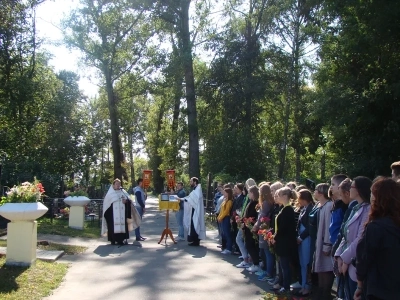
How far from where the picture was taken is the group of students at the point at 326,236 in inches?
173

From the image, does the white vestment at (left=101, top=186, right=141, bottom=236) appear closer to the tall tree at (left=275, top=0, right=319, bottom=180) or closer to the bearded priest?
the bearded priest

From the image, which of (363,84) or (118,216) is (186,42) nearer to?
(363,84)

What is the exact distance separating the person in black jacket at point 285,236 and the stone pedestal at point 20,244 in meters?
4.67

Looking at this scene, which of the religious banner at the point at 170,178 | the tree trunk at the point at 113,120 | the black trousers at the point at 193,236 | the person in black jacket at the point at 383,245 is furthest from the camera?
the tree trunk at the point at 113,120

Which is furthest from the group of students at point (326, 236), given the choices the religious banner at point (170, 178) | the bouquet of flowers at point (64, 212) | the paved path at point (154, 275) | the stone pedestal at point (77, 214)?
the religious banner at point (170, 178)

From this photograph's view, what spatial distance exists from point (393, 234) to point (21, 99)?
31580 mm

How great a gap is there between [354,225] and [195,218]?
9.36m

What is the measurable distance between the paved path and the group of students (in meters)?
0.63

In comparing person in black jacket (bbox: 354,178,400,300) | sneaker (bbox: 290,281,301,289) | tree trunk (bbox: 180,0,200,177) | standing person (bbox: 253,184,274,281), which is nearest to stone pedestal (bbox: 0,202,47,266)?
standing person (bbox: 253,184,274,281)

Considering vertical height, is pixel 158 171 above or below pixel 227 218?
above

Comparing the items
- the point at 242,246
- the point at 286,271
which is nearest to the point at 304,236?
the point at 286,271

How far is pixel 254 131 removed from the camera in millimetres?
34125

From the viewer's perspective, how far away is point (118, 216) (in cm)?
1488

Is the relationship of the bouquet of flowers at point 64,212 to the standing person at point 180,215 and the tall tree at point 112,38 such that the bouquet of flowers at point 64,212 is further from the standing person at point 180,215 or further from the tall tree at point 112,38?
the tall tree at point 112,38
